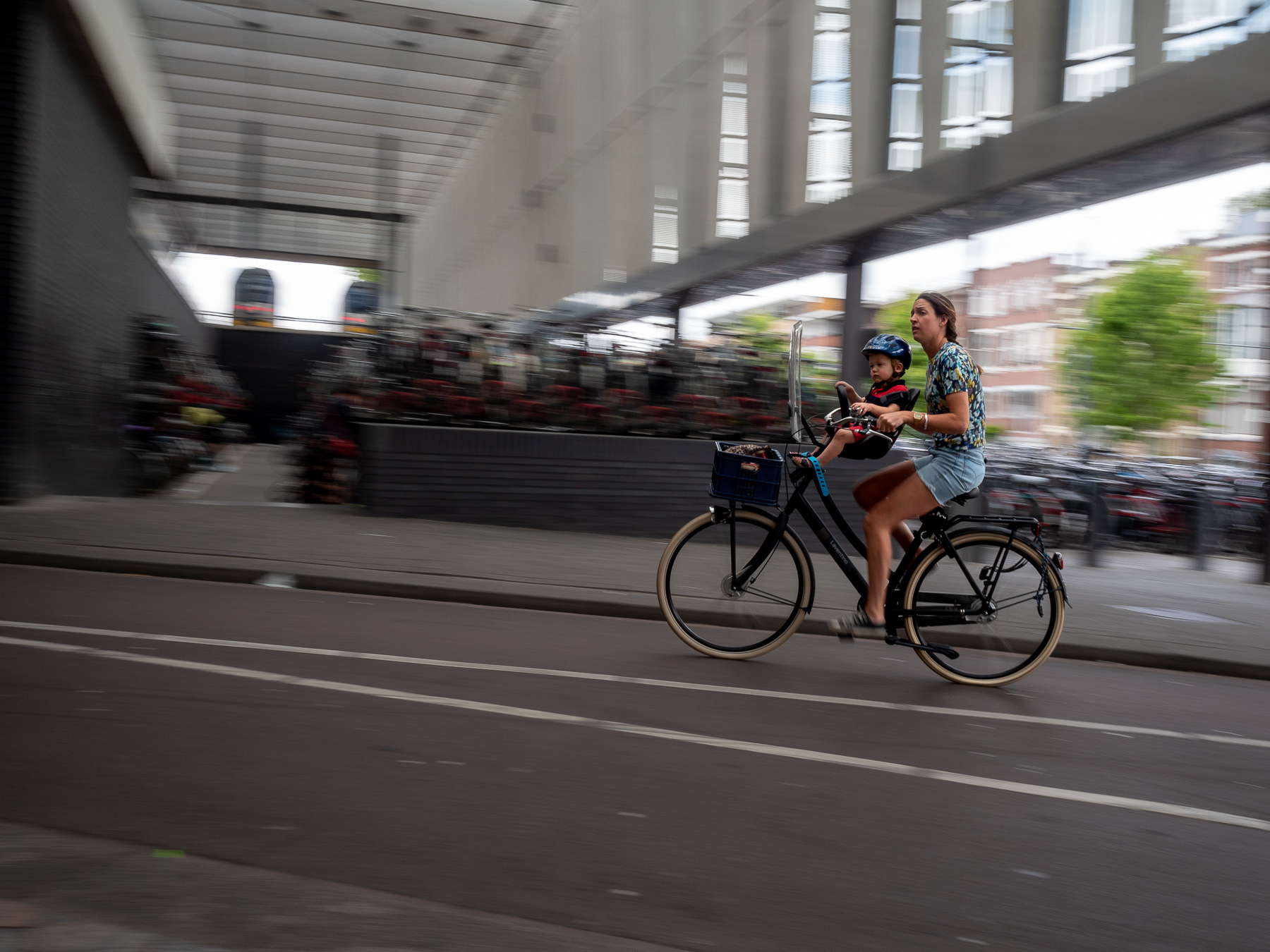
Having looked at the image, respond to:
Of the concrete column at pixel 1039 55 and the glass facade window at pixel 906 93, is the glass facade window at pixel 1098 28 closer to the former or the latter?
the concrete column at pixel 1039 55

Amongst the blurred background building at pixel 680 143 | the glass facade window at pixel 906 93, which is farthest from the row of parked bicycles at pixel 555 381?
the glass facade window at pixel 906 93

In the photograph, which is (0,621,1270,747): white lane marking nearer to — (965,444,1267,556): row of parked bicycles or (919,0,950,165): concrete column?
(965,444,1267,556): row of parked bicycles

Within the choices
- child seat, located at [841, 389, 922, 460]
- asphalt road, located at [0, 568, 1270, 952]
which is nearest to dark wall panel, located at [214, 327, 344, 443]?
asphalt road, located at [0, 568, 1270, 952]

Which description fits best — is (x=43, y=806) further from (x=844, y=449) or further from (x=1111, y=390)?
(x=1111, y=390)

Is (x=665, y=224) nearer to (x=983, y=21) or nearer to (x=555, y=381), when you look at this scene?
(x=983, y=21)

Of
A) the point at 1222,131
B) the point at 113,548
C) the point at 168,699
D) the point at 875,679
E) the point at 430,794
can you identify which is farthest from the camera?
the point at 1222,131

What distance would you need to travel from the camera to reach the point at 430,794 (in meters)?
3.77

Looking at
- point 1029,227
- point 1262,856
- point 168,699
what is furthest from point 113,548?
point 1029,227

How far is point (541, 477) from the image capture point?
37.6 feet

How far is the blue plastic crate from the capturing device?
622 centimetres

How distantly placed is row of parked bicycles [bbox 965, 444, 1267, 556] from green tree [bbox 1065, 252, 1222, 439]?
1092 millimetres

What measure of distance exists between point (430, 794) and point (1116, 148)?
948 cm

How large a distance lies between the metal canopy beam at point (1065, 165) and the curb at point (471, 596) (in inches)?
193

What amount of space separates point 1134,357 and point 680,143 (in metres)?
13.6
